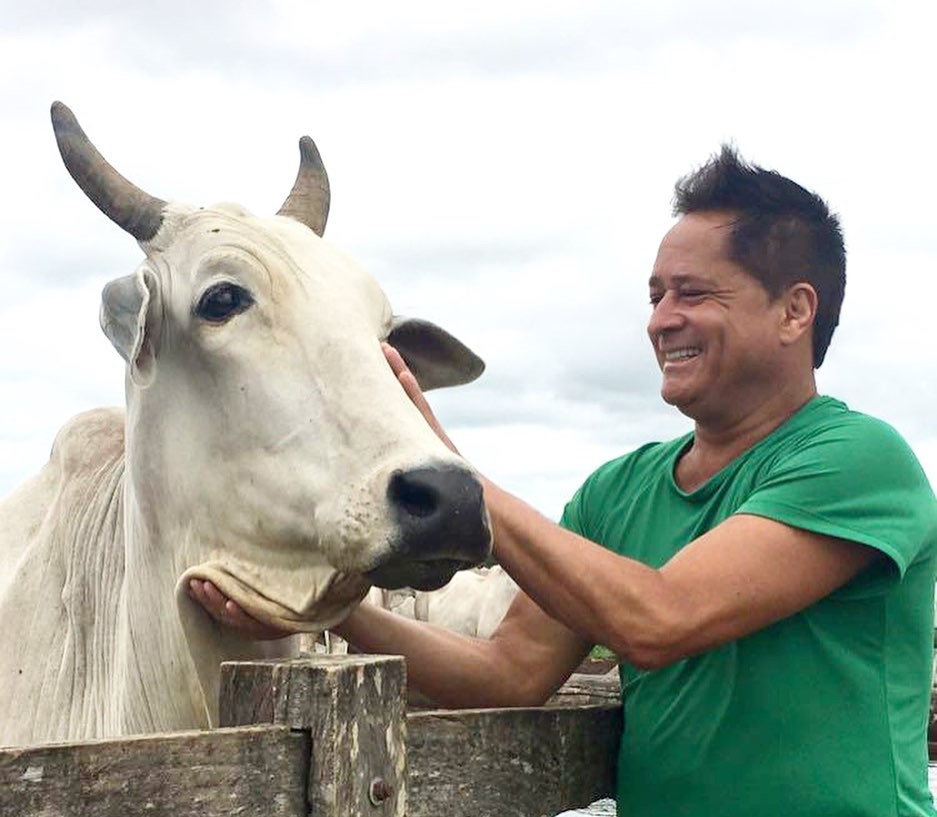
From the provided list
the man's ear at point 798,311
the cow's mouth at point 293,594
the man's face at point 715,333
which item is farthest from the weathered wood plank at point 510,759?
the man's ear at point 798,311

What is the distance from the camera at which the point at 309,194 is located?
397 cm

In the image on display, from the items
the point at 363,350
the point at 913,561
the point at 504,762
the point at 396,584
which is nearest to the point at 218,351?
the point at 363,350

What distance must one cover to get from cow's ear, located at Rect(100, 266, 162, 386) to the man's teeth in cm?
112

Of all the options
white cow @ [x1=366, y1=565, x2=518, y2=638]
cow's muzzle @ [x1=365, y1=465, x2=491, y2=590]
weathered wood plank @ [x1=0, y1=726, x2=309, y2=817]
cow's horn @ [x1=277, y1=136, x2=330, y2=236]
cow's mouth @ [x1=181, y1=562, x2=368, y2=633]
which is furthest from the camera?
white cow @ [x1=366, y1=565, x2=518, y2=638]

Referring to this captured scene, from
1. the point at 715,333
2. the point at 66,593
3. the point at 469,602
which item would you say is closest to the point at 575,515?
the point at 715,333

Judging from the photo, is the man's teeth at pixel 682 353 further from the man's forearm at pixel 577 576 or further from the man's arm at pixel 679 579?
the man's forearm at pixel 577 576

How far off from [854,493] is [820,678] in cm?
37

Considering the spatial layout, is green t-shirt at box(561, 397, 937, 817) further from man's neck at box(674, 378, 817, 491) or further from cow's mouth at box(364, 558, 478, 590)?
cow's mouth at box(364, 558, 478, 590)

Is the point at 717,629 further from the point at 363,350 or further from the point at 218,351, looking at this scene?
the point at 218,351

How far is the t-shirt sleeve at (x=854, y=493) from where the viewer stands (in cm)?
308

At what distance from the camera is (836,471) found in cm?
312

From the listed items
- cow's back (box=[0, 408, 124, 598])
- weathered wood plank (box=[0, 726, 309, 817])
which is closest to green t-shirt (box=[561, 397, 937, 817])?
weathered wood plank (box=[0, 726, 309, 817])

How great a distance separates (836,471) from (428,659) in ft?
3.31

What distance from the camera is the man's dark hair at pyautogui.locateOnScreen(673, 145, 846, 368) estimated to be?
3.44m
